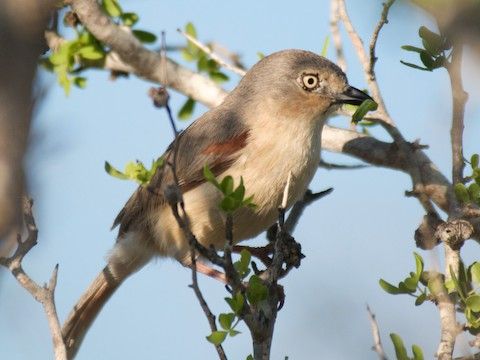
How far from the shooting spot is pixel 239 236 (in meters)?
5.61

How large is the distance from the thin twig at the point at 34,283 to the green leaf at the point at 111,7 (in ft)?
10.0

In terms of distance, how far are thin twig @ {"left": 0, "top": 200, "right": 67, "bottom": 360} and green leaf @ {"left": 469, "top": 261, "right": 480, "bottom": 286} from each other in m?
1.99

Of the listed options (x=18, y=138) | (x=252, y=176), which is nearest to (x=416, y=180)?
(x=252, y=176)

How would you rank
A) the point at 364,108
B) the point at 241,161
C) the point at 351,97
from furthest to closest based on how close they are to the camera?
1. the point at 351,97
2. the point at 241,161
3. the point at 364,108

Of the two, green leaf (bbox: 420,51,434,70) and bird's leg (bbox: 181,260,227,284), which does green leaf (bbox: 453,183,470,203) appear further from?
bird's leg (bbox: 181,260,227,284)

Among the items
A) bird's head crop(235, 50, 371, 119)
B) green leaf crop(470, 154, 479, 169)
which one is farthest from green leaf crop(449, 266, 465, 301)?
bird's head crop(235, 50, 371, 119)

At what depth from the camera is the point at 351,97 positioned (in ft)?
19.1

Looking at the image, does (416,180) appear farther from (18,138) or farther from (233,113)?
(18,138)

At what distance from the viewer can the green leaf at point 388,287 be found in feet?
13.0

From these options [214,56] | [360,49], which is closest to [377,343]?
[360,49]

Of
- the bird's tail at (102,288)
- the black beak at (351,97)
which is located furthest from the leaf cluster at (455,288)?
the bird's tail at (102,288)

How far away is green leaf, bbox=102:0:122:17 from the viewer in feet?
21.1

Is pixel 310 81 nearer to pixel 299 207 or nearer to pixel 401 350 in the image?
pixel 299 207

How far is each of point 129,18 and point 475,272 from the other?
3764mm
